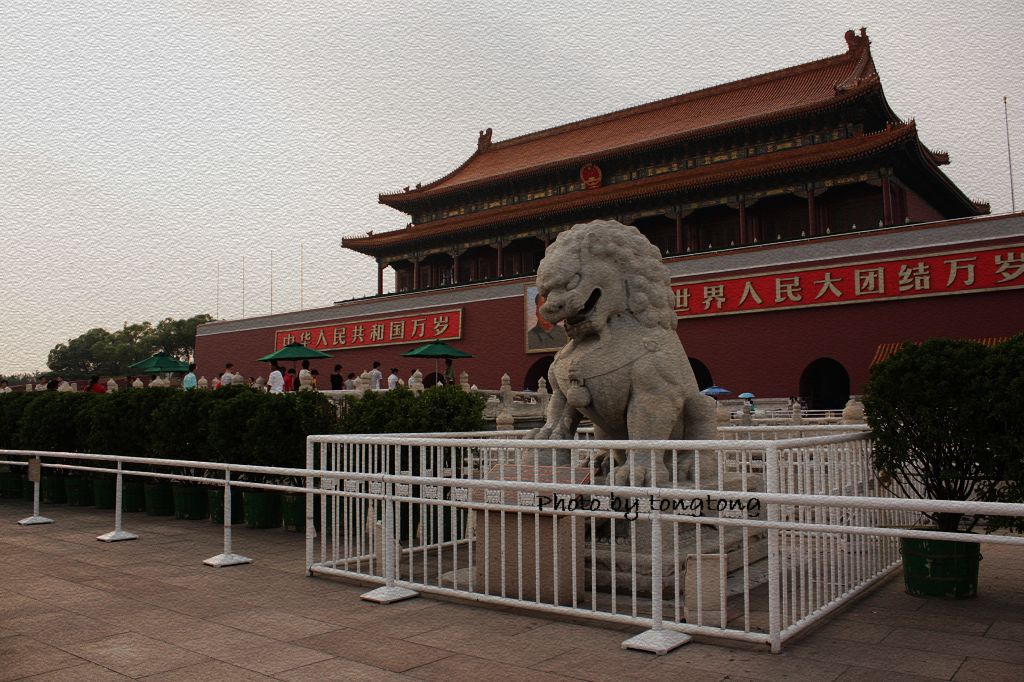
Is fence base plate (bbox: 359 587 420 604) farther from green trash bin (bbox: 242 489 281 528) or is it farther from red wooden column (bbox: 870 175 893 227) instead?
red wooden column (bbox: 870 175 893 227)

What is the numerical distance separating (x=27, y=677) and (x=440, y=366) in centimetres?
2366

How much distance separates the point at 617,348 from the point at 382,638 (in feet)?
7.63

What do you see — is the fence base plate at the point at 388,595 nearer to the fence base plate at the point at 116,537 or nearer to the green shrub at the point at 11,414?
the fence base plate at the point at 116,537

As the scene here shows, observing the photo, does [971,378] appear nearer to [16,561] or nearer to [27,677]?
[27,677]

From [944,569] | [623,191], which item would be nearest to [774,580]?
[944,569]

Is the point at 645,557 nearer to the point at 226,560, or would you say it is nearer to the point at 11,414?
the point at 226,560

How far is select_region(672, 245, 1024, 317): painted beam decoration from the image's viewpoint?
624 inches

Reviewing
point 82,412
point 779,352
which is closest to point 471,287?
point 779,352

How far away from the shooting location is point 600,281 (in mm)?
5230

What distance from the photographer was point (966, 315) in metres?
16.1

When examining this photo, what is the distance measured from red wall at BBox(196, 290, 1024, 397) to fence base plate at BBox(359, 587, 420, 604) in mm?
14268

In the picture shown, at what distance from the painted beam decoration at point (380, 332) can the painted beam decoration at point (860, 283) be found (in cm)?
809

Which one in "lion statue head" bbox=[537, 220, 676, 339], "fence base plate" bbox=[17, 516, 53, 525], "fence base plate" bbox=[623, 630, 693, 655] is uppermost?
"lion statue head" bbox=[537, 220, 676, 339]

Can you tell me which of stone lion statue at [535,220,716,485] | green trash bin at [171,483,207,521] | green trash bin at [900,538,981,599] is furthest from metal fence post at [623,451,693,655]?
green trash bin at [171,483,207,521]
